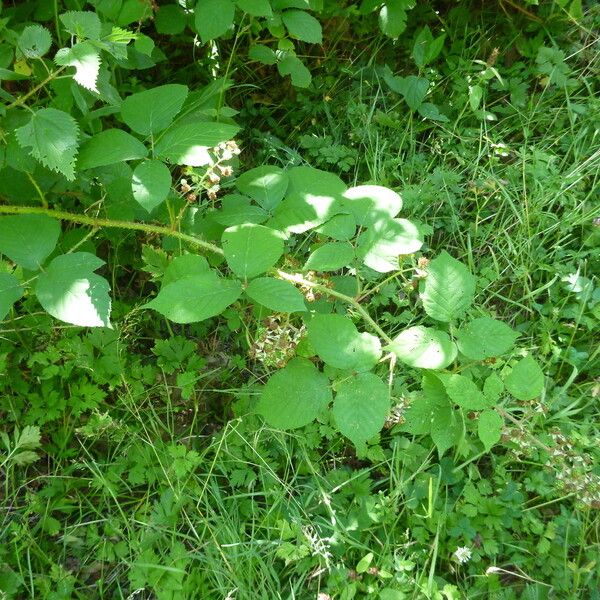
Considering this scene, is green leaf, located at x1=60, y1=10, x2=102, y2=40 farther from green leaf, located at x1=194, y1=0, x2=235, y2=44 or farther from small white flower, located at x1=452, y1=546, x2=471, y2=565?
small white flower, located at x1=452, y1=546, x2=471, y2=565

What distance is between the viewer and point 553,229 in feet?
7.58

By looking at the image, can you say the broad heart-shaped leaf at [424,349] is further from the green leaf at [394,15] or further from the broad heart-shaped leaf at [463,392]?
the green leaf at [394,15]

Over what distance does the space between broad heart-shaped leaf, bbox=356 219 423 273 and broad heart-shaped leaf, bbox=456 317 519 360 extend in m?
0.21

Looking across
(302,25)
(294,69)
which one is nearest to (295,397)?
(302,25)

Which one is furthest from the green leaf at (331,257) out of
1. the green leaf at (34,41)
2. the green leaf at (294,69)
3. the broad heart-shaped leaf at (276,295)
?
the green leaf at (294,69)

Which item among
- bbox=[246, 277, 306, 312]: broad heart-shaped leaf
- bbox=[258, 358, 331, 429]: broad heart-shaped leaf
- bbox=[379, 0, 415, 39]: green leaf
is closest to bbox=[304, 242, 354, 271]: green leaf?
bbox=[246, 277, 306, 312]: broad heart-shaped leaf

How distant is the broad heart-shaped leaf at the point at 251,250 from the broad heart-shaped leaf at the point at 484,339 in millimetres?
428

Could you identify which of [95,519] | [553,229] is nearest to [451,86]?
[553,229]

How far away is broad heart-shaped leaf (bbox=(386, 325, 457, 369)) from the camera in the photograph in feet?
3.88

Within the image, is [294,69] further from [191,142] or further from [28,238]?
[28,238]

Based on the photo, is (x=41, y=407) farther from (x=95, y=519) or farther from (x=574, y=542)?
(x=574, y=542)

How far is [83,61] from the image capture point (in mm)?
1124

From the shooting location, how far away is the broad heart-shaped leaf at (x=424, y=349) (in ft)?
3.88

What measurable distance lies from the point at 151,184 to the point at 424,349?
0.65m
